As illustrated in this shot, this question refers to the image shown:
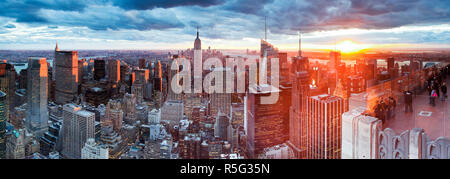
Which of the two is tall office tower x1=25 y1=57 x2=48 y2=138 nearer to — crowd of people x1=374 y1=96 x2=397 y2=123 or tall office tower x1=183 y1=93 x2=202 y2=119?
tall office tower x1=183 y1=93 x2=202 y2=119

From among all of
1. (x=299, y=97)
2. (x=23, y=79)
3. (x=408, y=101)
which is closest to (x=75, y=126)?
(x=23, y=79)

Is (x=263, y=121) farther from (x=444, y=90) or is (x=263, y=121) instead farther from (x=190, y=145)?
(x=444, y=90)

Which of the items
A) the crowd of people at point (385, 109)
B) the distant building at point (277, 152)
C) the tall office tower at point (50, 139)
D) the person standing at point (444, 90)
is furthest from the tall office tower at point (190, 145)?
the person standing at point (444, 90)

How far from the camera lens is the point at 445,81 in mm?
2869

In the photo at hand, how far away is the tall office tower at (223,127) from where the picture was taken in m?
3.87

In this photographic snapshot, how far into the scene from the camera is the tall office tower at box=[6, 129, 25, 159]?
3.13 m

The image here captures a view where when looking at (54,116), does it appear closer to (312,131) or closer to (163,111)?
(163,111)

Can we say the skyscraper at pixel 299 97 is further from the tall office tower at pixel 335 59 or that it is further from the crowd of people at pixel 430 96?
the crowd of people at pixel 430 96

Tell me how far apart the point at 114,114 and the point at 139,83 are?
3.97ft

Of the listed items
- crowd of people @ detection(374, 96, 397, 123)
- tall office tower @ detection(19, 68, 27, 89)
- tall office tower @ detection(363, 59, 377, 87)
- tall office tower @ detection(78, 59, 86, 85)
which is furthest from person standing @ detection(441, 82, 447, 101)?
tall office tower @ detection(19, 68, 27, 89)

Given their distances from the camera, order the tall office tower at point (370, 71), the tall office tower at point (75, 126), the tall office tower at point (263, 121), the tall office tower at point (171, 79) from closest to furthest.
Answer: the tall office tower at point (370, 71)
the tall office tower at point (263, 121)
the tall office tower at point (75, 126)
the tall office tower at point (171, 79)

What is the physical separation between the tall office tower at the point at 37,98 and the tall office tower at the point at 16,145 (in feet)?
1.19

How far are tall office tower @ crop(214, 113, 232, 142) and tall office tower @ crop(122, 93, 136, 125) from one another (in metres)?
1.76
